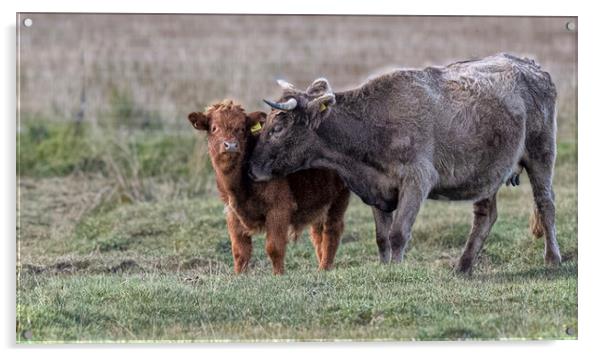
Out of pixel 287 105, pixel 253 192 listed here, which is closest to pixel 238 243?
pixel 253 192

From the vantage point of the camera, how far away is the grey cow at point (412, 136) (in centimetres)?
1233

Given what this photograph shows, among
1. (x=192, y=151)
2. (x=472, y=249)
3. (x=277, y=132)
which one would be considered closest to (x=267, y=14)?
(x=277, y=132)

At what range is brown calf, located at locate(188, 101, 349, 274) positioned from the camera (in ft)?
40.7

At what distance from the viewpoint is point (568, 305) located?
11.3 m

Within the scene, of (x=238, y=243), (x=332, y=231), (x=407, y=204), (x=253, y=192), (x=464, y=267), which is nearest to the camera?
(x=407, y=204)

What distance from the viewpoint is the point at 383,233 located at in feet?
42.8

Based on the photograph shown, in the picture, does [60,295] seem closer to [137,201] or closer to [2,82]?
[2,82]

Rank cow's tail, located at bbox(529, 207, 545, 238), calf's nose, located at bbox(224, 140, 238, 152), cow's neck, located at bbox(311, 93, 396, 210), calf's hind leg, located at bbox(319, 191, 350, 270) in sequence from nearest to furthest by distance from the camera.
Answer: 1. calf's nose, located at bbox(224, 140, 238, 152)
2. cow's neck, located at bbox(311, 93, 396, 210)
3. calf's hind leg, located at bbox(319, 191, 350, 270)
4. cow's tail, located at bbox(529, 207, 545, 238)

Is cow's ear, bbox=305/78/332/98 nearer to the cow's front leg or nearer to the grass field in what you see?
the grass field

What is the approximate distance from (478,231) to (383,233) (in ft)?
3.35

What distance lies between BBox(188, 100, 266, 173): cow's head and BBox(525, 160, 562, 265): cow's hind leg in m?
2.72

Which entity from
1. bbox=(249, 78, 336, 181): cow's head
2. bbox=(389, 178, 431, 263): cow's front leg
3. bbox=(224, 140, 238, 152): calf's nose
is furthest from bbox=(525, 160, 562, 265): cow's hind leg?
bbox=(224, 140, 238, 152): calf's nose

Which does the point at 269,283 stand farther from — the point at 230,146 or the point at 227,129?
the point at 227,129

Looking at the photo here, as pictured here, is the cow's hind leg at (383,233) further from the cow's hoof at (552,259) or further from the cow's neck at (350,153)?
the cow's hoof at (552,259)
